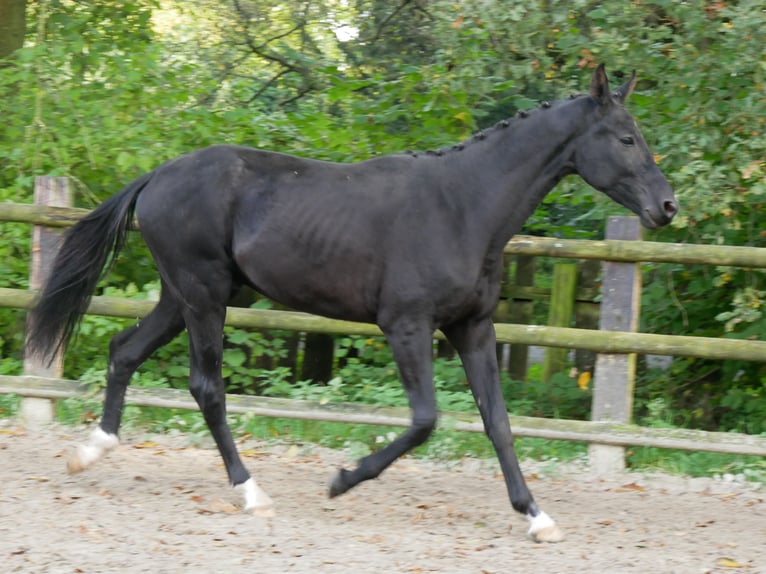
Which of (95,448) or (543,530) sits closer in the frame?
(543,530)

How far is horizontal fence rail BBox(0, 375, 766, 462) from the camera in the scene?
550cm

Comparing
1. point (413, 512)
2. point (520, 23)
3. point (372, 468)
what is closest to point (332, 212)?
point (372, 468)

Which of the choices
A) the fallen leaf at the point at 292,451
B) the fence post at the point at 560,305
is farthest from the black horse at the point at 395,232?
the fence post at the point at 560,305

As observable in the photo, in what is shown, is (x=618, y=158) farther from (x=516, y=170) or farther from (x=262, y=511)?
(x=262, y=511)

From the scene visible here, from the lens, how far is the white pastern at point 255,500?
4.46m

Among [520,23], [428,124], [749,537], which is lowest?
[749,537]

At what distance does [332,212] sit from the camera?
4.62 metres

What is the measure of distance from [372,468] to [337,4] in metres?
6.32

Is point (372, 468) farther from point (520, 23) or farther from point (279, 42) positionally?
point (279, 42)

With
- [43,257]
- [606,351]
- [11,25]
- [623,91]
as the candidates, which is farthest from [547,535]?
[11,25]

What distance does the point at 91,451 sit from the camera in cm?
496

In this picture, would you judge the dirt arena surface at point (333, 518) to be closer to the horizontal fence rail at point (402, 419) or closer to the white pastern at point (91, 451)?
the white pastern at point (91, 451)

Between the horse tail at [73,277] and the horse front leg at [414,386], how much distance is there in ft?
5.60

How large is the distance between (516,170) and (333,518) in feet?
5.94
